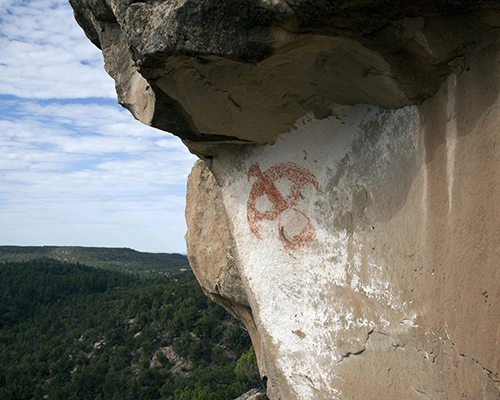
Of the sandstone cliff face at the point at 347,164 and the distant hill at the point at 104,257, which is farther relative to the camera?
the distant hill at the point at 104,257

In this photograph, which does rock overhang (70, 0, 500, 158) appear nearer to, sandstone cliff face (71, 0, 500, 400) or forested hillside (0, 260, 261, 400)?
sandstone cliff face (71, 0, 500, 400)

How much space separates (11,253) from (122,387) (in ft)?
135

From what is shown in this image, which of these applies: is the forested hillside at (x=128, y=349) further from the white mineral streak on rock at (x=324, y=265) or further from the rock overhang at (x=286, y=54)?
the rock overhang at (x=286, y=54)

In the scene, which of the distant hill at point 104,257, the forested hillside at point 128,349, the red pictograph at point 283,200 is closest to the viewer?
the red pictograph at point 283,200

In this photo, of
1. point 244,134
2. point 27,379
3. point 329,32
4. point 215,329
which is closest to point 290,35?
point 329,32

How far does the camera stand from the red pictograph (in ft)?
8.80

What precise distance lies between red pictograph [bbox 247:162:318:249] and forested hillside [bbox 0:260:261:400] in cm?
1139

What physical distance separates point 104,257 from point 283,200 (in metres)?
58.5

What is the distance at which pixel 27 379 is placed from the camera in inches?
704

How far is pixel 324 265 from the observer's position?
2.55m

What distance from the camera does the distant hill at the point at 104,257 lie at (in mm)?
49938

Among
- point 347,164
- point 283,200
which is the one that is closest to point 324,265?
point 283,200

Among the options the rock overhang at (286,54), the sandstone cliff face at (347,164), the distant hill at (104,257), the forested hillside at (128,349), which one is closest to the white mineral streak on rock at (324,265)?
the sandstone cliff face at (347,164)

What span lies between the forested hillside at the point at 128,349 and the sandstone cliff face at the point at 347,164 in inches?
448
